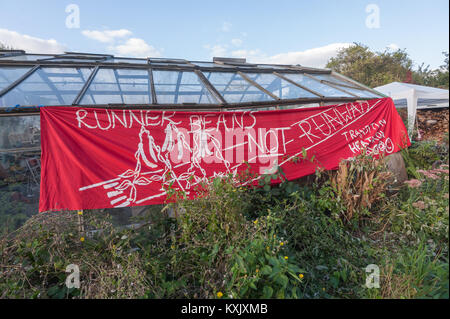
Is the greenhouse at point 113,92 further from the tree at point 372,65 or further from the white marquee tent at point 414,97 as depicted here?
the tree at point 372,65

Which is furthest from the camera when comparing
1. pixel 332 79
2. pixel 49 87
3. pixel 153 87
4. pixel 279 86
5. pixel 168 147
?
pixel 332 79

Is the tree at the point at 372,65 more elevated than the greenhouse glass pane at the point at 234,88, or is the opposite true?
the tree at the point at 372,65

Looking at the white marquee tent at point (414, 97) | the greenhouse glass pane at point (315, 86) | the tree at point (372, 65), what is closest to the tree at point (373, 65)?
the tree at point (372, 65)

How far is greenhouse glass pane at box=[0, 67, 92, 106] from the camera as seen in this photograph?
3113 mm

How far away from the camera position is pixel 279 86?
4754 mm

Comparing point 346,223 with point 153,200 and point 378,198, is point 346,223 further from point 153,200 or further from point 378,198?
point 153,200

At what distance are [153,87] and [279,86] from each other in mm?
2620

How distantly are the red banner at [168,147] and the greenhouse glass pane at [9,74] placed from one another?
4.81ft

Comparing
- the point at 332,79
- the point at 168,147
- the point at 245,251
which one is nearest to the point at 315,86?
the point at 332,79

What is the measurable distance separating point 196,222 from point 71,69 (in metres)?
4.10

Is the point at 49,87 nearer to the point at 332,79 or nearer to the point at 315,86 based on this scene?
the point at 315,86

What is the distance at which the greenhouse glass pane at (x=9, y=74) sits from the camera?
3415 mm

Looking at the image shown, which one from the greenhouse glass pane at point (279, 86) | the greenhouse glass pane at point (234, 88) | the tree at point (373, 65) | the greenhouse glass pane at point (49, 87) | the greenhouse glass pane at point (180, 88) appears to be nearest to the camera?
the greenhouse glass pane at point (49, 87)
